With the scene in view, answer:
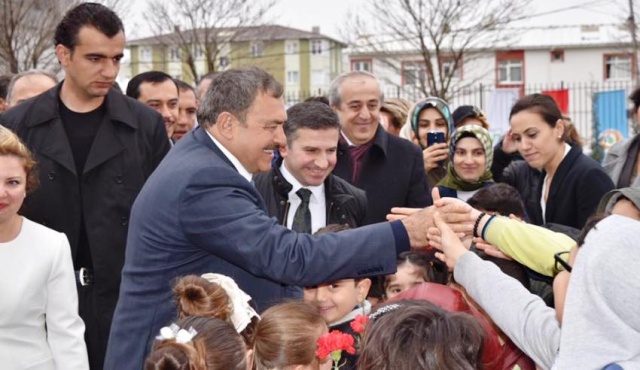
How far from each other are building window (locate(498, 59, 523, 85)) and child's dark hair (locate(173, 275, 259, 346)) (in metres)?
48.6

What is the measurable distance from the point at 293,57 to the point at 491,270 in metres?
70.8

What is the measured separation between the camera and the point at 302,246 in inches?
142

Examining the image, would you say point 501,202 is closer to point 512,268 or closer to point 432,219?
point 512,268

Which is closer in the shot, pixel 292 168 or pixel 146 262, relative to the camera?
pixel 146 262

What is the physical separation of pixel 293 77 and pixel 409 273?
69.7 metres

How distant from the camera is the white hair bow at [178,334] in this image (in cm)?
303

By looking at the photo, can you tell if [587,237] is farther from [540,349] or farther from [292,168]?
[292,168]

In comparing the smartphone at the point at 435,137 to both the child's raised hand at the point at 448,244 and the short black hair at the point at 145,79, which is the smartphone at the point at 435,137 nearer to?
the short black hair at the point at 145,79

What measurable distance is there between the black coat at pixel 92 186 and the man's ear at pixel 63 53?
0.18 metres

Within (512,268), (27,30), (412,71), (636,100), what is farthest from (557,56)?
(512,268)

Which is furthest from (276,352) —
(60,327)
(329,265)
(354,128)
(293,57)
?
(293,57)

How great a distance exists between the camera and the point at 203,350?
3.08m

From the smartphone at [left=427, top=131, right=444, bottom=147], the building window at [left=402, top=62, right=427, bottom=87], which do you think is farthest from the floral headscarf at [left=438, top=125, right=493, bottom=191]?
the building window at [left=402, top=62, right=427, bottom=87]

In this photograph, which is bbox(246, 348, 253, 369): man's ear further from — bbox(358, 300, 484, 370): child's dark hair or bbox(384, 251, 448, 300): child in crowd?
bbox(384, 251, 448, 300): child in crowd
